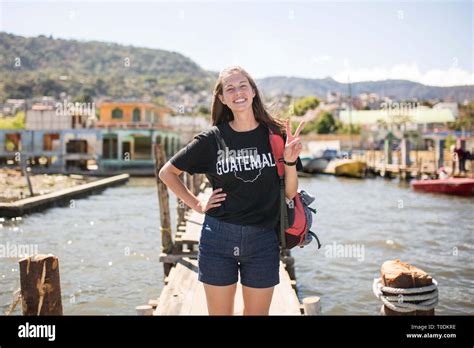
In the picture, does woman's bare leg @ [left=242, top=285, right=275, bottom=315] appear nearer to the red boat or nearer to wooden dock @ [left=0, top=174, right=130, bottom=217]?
wooden dock @ [left=0, top=174, right=130, bottom=217]

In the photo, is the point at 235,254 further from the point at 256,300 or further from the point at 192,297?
the point at 192,297

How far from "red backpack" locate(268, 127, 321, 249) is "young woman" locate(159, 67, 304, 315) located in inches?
1.4

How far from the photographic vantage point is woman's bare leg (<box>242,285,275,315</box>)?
3506mm

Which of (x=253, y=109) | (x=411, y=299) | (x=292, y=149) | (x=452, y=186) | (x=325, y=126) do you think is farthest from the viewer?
(x=325, y=126)

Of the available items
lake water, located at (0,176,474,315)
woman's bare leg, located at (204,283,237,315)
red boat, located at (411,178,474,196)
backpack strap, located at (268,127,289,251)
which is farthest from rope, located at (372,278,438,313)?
red boat, located at (411,178,474,196)

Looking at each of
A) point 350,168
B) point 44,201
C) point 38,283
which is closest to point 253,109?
point 38,283

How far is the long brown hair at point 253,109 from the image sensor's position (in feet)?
11.7

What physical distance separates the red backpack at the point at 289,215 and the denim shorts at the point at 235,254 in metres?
0.10

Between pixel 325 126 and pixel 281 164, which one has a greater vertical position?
pixel 325 126

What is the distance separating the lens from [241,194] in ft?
11.2

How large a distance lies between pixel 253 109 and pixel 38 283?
7.83 ft

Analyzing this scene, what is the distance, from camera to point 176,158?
140 inches

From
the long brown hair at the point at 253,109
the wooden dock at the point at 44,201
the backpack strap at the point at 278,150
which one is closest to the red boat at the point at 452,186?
the wooden dock at the point at 44,201
